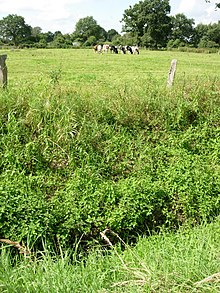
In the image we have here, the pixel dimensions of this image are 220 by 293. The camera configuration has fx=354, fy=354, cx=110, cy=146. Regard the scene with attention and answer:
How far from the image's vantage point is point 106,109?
7.09m

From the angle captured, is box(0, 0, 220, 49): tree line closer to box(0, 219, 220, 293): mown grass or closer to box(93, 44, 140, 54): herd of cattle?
box(93, 44, 140, 54): herd of cattle

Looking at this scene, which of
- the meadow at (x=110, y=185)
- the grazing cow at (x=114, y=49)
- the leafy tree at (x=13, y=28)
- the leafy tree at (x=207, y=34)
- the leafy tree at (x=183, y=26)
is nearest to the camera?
the meadow at (x=110, y=185)

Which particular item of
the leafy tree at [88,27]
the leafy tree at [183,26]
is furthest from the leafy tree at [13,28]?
the leafy tree at [183,26]

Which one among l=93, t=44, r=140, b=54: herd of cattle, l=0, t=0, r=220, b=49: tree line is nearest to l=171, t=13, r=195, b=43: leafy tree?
l=0, t=0, r=220, b=49: tree line

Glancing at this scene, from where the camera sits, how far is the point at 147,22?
6819cm

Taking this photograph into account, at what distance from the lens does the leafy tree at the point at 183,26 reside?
3206 inches

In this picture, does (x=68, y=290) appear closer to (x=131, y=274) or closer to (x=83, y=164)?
(x=131, y=274)

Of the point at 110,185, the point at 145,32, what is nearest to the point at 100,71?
the point at 110,185

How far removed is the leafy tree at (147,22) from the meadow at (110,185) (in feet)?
203

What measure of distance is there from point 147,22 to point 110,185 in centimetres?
6779

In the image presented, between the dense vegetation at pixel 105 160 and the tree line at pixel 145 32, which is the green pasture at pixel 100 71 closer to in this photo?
the dense vegetation at pixel 105 160

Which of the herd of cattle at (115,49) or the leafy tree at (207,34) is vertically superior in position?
the leafy tree at (207,34)

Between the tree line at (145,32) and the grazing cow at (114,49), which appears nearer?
the grazing cow at (114,49)

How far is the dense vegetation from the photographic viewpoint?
15.7 feet
